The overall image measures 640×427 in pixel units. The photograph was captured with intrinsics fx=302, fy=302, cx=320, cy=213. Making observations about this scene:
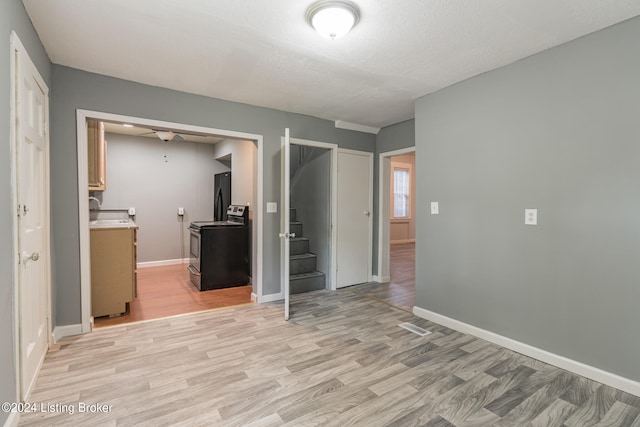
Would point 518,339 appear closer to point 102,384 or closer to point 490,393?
point 490,393

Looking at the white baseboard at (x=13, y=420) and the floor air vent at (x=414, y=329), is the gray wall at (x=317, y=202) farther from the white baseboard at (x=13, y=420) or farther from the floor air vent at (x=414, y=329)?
the white baseboard at (x=13, y=420)

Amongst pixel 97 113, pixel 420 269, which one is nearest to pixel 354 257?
pixel 420 269

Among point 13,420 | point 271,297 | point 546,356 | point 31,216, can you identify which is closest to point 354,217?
point 271,297

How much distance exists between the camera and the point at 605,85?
2.09m

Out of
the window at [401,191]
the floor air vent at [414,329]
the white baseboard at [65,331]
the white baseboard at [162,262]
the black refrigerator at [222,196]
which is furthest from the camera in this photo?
the window at [401,191]

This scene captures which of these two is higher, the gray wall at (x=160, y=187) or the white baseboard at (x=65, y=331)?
the gray wall at (x=160, y=187)

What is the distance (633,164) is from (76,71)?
4424mm

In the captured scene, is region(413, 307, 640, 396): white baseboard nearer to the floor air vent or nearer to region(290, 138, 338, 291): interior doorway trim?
the floor air vent

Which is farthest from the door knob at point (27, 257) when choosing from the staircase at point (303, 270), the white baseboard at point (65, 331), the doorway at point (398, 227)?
the doorway at point (398, 227)

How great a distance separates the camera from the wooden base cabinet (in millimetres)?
3131

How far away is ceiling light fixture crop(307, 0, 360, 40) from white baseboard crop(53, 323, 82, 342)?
129 inches

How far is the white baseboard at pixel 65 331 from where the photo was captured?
2.66 meters

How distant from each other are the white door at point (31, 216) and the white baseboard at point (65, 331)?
279 millimetres

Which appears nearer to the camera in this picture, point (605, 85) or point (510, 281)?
point (605, 85)
